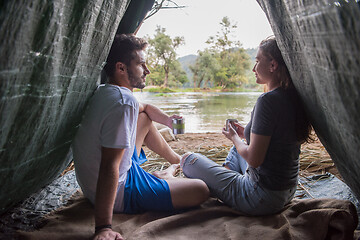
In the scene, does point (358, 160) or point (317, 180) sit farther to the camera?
point (317, 180)

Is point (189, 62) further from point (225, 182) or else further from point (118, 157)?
point (118, 157)

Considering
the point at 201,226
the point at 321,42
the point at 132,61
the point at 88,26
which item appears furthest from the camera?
the point at 132,61

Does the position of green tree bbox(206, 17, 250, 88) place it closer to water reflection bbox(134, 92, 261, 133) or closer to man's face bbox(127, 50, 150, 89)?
water reflection bbox(134, 92, 261, 133)

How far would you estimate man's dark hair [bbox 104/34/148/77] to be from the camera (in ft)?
5.20

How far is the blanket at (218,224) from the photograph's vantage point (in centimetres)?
124

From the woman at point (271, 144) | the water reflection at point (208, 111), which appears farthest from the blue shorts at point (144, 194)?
the water reflection at point (208, 111)

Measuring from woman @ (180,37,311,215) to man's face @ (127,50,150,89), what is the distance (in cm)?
67

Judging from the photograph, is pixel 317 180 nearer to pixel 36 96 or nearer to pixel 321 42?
pixel 321 42

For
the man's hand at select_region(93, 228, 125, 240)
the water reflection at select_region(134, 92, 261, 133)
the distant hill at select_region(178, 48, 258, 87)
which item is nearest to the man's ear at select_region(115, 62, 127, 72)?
the man's hand at select_region(93, 228, 125, 240)

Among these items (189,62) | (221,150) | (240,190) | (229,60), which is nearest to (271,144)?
(240,190)

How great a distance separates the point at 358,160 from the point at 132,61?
3.98 ft

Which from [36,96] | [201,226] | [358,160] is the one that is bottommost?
[201,226]

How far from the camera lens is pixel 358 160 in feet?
3.42

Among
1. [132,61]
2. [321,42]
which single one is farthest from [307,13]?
[132,61]
